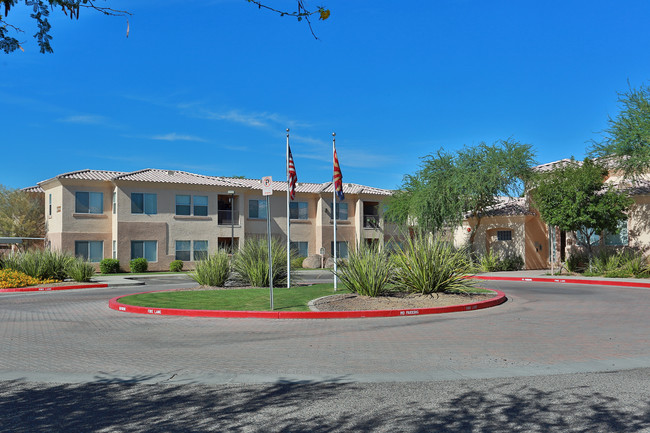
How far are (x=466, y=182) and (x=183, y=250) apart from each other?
20907 millimetres

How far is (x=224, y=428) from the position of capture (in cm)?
548

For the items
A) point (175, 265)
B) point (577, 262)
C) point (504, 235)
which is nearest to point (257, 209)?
point (175, 265)

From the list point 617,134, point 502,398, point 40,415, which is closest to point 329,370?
point 502,398

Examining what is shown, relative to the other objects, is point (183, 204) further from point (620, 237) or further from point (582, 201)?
point (620, 237)

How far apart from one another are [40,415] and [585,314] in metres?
12.6

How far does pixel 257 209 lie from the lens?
156 ft

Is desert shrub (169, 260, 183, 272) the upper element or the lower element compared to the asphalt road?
upper

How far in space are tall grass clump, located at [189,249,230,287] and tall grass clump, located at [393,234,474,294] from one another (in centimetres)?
757

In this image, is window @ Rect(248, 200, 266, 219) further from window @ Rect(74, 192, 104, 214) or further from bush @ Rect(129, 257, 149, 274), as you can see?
window @ Rect(74, 192, 104, 214)

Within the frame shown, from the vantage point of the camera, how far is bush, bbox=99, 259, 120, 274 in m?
39.0

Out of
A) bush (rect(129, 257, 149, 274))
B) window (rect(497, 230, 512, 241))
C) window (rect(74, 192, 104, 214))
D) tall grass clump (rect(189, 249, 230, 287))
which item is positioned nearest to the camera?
tall grass clump (rect(189, 249, 230, 287))

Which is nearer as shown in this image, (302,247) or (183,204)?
(183,204)

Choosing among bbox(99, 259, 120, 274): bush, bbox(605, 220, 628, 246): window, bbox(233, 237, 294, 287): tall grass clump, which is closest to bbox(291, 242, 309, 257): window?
bbox(99, 259, 120, 274): bush

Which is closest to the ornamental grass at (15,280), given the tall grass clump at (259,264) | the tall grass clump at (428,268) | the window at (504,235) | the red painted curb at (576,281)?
the tall grass clump at (259,264)
